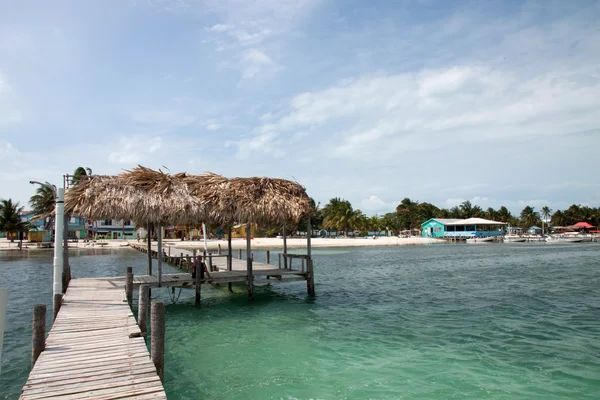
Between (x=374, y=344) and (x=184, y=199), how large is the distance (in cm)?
784

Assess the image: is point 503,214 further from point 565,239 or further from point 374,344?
point 374,344

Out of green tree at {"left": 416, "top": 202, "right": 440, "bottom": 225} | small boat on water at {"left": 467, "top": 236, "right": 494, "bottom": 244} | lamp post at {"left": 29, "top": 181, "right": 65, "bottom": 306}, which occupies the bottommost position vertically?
small boat on water at {"left": 467, "top": 236, "right": 494, "bottom": 244}

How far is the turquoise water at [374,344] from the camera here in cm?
768

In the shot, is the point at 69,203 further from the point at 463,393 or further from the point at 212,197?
the point at 463,393

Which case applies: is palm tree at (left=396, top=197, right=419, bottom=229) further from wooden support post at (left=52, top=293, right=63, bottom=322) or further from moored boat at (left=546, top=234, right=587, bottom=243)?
wooden support post at (left=52, top=293, right=63, bottom=322)

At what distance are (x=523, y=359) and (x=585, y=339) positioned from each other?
117 inches

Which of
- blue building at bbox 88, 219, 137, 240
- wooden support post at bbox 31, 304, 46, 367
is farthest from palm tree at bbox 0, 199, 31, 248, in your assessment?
wooden support post at bbox 31, 304, 46, 367

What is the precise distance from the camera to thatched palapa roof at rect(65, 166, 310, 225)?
13.6m

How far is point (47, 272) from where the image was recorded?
88.4 ft

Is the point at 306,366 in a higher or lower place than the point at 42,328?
lower

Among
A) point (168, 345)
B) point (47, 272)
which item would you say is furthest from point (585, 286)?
point (47, 272)

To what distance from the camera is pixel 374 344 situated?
1020cm

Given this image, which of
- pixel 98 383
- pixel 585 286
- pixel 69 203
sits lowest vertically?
pixel 585 286

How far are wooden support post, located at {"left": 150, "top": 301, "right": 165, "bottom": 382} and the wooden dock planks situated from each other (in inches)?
7.8
